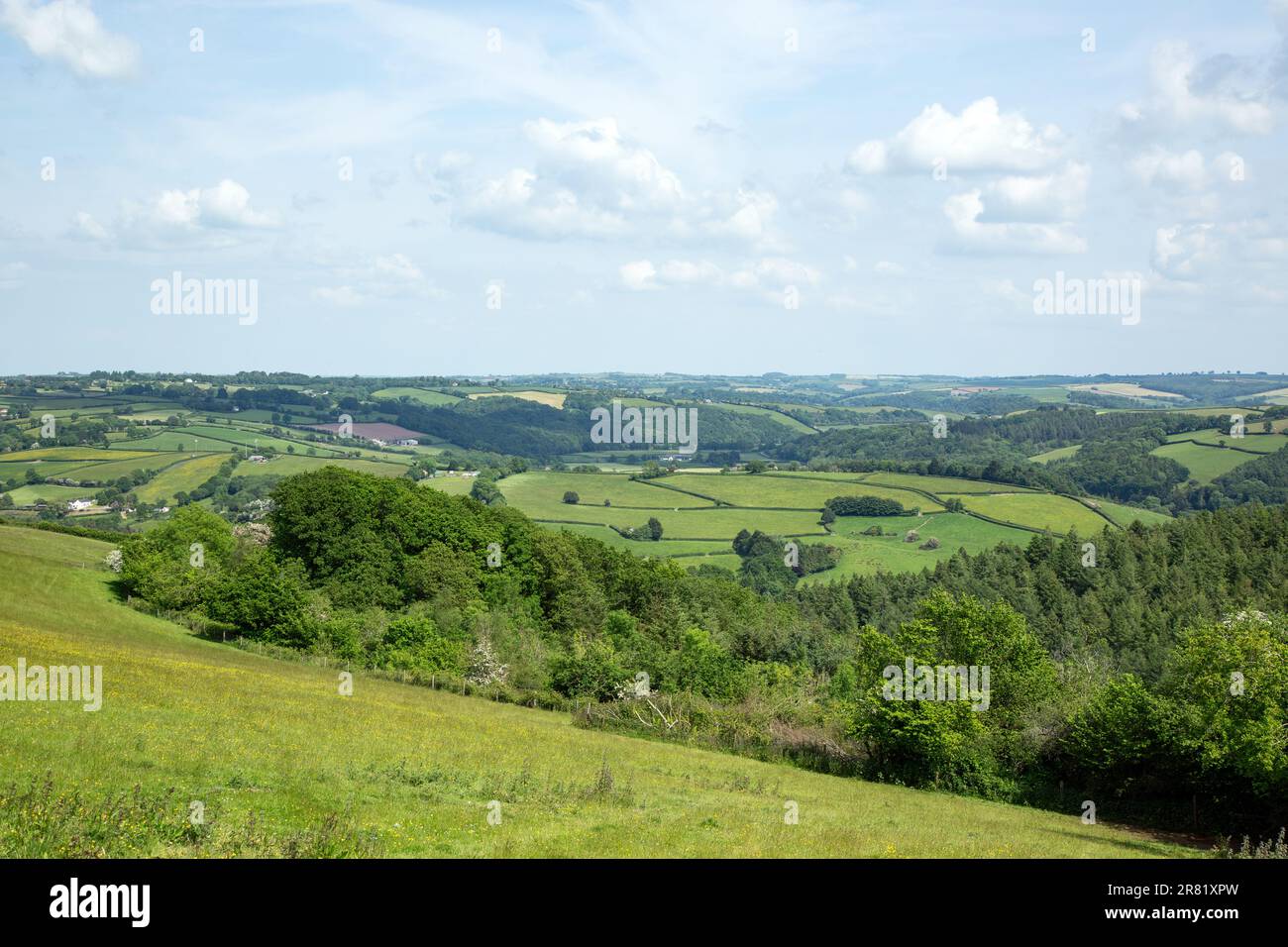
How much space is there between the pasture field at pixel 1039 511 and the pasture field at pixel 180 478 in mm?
124238

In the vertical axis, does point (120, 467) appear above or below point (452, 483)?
above

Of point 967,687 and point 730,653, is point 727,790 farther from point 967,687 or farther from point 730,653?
point 730,653

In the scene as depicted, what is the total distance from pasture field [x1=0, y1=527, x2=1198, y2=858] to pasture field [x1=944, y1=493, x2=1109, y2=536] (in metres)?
106

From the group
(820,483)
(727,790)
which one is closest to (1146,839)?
(727,790)

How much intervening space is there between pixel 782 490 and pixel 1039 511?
4204cm

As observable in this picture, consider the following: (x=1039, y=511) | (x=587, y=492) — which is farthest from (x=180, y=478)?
(x=1039, y=511)

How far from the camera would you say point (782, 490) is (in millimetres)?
165250

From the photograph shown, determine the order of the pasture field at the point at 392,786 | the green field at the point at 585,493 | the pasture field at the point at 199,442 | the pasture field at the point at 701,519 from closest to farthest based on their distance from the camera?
the pasture field at the point at 392,786 < the pasture field at the point at 701,519 < the green field at the point at 585,493 < the pasture field at the point at 199,442

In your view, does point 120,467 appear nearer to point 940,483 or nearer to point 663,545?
point 663,545

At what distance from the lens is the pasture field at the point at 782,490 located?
156m

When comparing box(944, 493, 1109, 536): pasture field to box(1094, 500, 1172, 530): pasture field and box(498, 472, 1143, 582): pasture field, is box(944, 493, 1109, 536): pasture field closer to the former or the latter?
box(498, 472, 1143, 582): pasture field

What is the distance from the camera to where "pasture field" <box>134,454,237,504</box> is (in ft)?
477

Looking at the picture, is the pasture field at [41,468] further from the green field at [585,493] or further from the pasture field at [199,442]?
the green field at [585,493]

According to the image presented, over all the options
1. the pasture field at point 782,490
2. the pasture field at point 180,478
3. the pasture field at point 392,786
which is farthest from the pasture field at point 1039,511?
the pasture field at point 180,478
